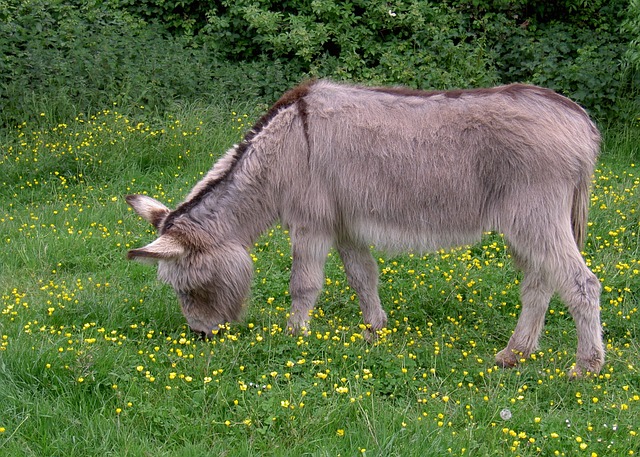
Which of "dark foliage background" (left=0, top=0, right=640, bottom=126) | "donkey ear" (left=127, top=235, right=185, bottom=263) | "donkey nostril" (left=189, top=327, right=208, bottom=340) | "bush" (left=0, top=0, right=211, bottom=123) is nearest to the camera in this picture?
"donkey ear" (left=127, top=235, right=185, bottom=263)

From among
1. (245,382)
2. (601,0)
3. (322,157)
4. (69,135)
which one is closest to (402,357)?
(245,382)

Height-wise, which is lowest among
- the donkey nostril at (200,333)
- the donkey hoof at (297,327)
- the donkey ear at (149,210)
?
the donkey nostril at (200,333)

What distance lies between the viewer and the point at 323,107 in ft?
16.4

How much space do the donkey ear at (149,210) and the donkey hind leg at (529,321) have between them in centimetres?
238

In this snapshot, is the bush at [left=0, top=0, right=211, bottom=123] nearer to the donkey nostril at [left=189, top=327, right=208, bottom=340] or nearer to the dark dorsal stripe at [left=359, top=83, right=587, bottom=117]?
the donkey nostril at [left=189, top=327, right=208, bottom=340]

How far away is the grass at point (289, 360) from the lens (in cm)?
380

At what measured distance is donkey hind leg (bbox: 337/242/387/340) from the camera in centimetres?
531

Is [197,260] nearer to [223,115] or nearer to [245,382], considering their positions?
[245,382]

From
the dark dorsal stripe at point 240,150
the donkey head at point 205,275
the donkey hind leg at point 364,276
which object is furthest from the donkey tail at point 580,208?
the donkey head at point 205,275

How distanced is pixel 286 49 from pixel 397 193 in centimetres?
612

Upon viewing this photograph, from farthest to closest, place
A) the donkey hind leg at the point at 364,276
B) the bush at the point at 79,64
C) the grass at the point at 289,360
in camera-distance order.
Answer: the bush at the point at 79,64
the donkey hind leg at the point at 364,276
the grass at the point at 289,360

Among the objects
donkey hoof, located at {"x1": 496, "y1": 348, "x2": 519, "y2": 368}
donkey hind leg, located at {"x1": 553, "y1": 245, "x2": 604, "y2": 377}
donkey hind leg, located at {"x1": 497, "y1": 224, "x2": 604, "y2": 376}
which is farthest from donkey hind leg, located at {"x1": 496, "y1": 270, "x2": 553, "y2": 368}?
→ donkey hind leg, located at {"x1": 553, "y1": 245, "x2": 604, "y2": 377}

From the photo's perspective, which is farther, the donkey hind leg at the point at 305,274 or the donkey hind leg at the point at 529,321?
the donkey hind leg at the point at 529,321

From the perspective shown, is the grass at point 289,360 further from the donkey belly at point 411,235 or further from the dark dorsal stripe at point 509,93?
the dark dorsal stripe at point 509,93
